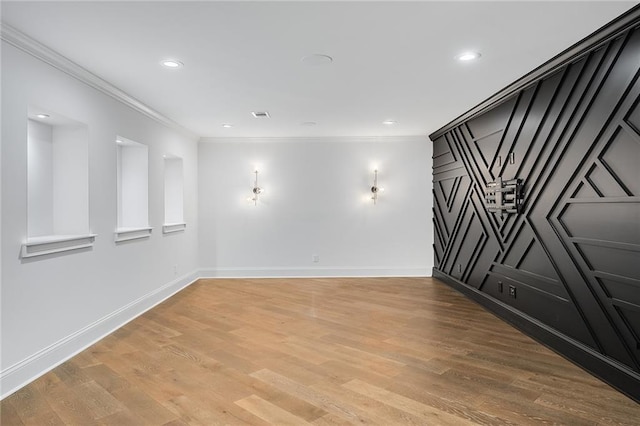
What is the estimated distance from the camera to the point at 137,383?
110 inches

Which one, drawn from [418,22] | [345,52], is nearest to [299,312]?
[345,52]

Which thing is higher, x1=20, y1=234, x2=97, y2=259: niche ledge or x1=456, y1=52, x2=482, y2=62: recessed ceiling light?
x1=456, y1=52, x2=482, y2=62: recessed ceiling light

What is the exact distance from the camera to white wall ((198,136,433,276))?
706 centimetres

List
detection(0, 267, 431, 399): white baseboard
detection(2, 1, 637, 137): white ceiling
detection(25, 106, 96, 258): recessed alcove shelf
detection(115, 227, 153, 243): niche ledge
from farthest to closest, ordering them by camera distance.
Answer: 1. detection(115, 227, 153, 243): niche ledge
2. detection(25, 106, 96, 258): recessed alcove shelf
3. detection(0, 267, 431, 399): white baseboard
4. detection(2, 1, 637, 137): white ceiling

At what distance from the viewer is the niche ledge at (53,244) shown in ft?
9.39

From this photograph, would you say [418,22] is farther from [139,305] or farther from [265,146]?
[265,146]

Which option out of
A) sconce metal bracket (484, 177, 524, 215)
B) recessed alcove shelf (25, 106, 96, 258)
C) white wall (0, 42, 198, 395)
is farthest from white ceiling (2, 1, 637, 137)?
sconce metal bracket (484, 177, 524, 215)

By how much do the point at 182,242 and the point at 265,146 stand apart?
2262mm

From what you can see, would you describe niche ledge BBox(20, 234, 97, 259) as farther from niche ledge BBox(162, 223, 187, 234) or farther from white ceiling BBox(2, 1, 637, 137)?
niche ledge BBox(162, 223, 187, 234)

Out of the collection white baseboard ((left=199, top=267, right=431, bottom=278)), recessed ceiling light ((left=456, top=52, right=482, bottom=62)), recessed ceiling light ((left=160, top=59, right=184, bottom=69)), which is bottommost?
white baseboard ((left=199, top=267, right=431, bottom=278))

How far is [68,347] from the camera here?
329 centimetres

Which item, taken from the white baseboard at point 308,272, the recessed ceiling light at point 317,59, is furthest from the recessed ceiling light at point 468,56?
the white baseboard at point 308,272

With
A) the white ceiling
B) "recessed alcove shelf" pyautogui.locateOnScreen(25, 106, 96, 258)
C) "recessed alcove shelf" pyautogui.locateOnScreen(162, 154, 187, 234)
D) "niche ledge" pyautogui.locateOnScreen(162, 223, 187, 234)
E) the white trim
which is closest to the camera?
the white ceiling

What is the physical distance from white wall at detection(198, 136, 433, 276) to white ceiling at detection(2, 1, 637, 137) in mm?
2334
